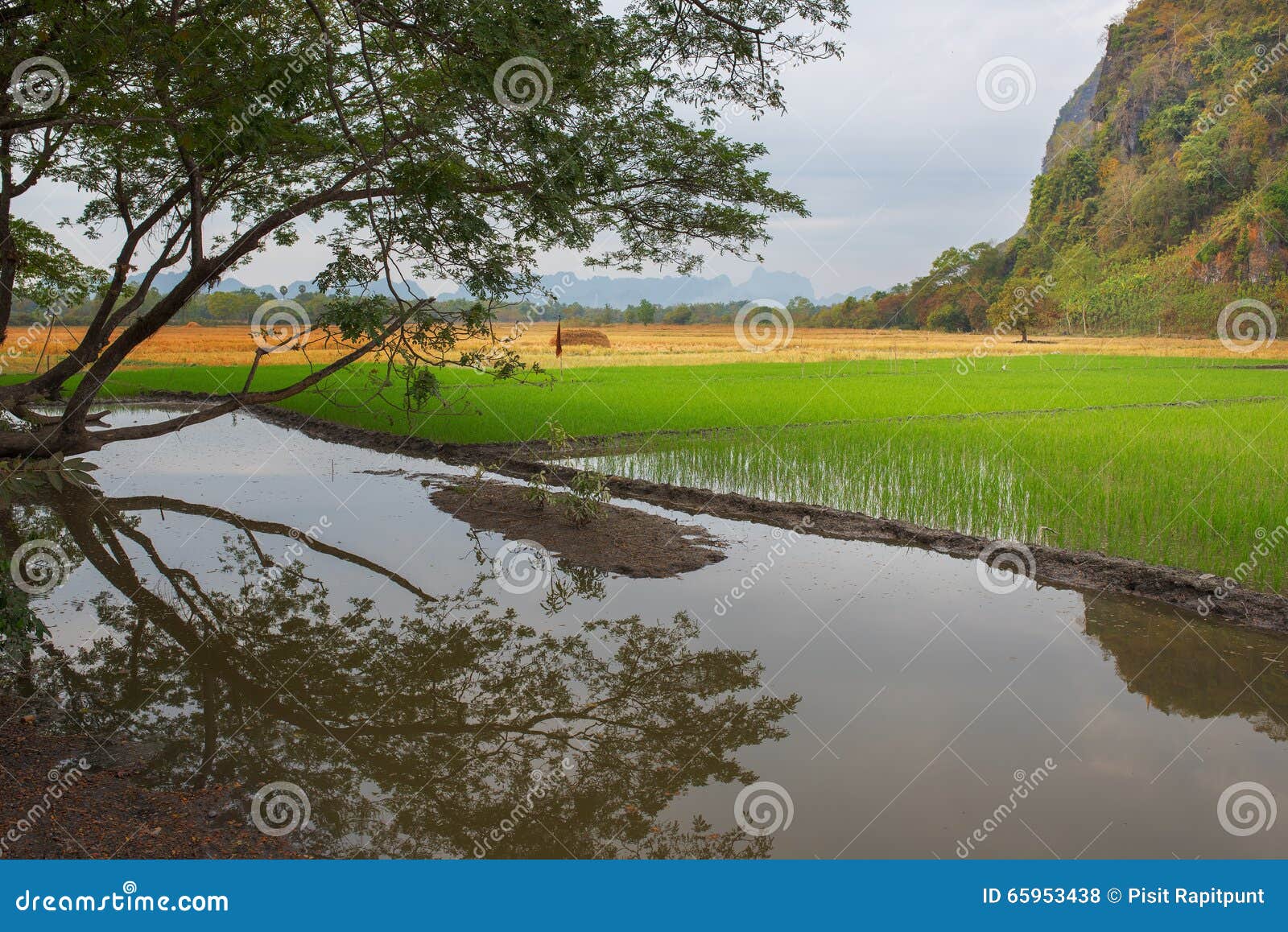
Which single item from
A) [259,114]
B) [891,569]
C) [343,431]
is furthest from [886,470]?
[343,431]

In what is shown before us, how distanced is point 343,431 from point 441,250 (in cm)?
1026

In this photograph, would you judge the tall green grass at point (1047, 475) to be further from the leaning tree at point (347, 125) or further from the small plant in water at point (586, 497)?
the leaning tree at point (347, 125)

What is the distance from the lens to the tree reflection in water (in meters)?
3.37

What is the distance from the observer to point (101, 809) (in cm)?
336

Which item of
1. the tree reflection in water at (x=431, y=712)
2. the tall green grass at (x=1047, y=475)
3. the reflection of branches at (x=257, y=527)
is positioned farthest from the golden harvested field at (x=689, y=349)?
the tree reflection in water at (x=431, y=712)

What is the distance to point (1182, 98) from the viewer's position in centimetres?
6456

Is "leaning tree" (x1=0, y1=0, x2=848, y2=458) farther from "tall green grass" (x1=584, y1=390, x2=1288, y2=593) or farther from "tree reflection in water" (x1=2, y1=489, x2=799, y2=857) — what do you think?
"tall green grass" (x1=584, y1=390, x2=1288, y2=593)

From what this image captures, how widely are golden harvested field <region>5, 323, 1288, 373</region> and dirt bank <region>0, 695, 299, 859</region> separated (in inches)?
887

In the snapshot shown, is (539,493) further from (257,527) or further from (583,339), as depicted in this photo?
(583,339)

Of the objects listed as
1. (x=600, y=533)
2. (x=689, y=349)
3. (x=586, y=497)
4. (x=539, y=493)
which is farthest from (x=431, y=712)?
(x=689, y=349)

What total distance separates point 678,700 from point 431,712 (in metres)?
1.29

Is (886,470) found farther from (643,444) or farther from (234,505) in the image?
(234,505)

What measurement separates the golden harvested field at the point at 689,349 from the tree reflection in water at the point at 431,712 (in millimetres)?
20943

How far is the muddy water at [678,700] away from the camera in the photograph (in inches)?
133
